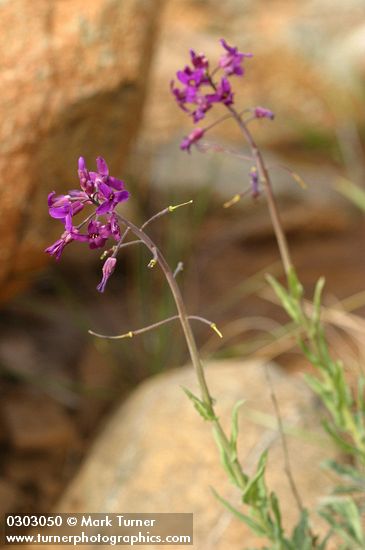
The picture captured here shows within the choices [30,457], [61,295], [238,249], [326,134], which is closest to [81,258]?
[61,295]

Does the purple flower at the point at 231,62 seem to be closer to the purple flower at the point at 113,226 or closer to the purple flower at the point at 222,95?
the purple flower at the point at 222,95

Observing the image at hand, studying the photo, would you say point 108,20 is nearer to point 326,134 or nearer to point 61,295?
point 61,295

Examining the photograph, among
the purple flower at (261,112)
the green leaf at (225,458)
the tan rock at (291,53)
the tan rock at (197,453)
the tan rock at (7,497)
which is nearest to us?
the green leaf at (225,458)

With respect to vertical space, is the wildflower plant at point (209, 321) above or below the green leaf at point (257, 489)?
above

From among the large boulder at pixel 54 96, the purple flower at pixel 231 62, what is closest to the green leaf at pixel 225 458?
the purple flower at pixel 231 62

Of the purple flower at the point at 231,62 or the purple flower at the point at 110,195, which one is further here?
the purple flower at the point at 231,62

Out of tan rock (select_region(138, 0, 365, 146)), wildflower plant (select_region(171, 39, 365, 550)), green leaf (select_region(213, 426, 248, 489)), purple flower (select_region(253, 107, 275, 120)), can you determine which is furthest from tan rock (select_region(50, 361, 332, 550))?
tan rock (select_region(138, 0, 365, 146))

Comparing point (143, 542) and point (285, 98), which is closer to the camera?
point (143, 542)
